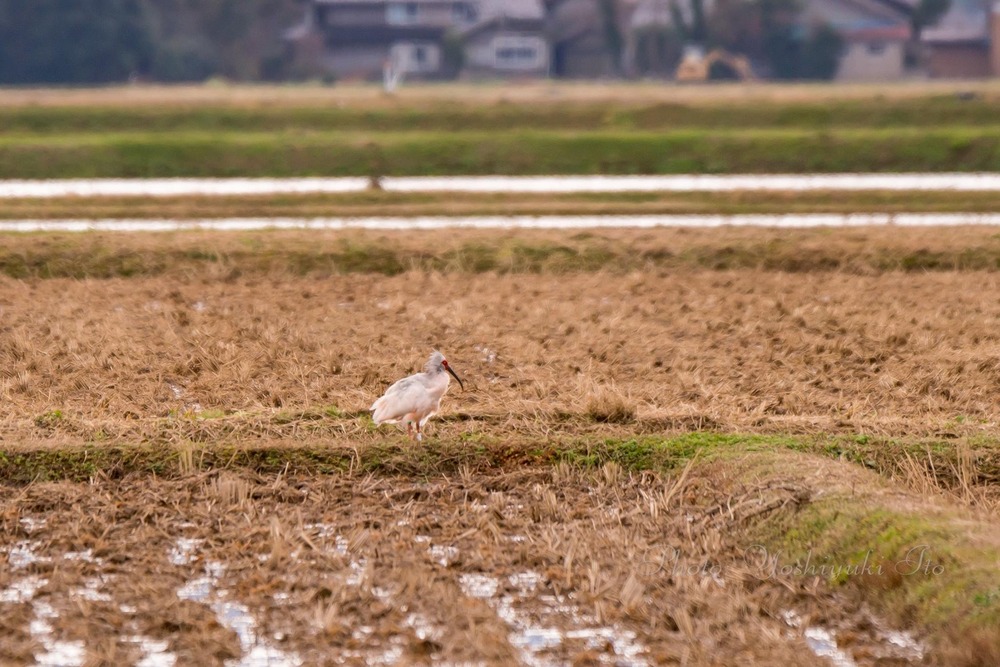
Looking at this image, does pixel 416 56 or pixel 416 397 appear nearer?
pixel 416 397

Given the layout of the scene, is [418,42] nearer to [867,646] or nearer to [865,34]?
[865,34]

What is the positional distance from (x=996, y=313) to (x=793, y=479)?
16.0ft

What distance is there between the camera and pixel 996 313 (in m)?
9.80

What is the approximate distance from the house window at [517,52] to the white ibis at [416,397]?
4452 cm

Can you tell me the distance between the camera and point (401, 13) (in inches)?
2009

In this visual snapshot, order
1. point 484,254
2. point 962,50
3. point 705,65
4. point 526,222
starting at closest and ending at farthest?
1. point 484,254
2. point 526,222
3. point 705,65
4. point 962,50

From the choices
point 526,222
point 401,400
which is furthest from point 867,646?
point 526,222

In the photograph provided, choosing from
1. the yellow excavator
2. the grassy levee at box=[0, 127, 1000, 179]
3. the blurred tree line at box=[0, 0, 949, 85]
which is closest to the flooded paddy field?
the grassy levee at box=[0, 127, 1000, 179]

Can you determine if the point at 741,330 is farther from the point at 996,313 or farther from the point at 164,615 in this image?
the point at 164,615

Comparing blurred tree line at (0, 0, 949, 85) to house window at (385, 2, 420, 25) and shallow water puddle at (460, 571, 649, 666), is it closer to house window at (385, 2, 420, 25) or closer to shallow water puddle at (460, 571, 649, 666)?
house window at (385, 2, 420, 25)

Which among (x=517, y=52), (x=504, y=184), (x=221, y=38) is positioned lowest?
(x=504, y=184)

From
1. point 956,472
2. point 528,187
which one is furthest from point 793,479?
point 528,187

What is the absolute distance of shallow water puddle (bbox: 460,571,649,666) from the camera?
4234 mm

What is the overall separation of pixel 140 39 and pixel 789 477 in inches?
1632
